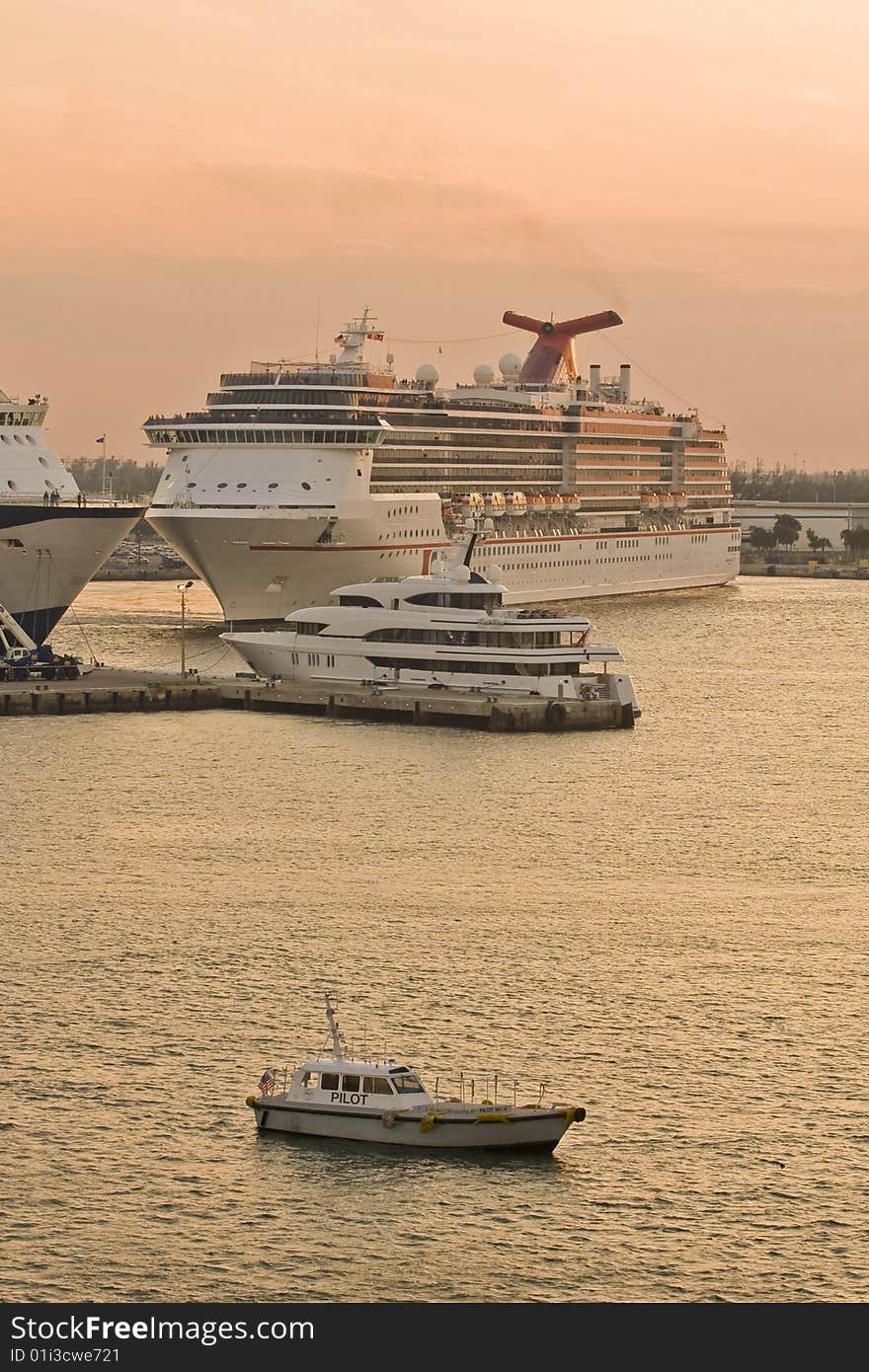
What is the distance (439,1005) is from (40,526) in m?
36.3

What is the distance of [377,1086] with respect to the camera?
2530 cm

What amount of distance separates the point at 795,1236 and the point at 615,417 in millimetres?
93699

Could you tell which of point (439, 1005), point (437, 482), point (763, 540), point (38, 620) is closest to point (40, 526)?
point (38, 620)

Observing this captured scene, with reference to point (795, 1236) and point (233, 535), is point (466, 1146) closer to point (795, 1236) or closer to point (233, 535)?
point (795, 1236)

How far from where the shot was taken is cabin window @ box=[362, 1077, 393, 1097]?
25266 mm

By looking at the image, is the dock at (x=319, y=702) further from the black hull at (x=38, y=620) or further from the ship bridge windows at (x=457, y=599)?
the black hull at (x=38, y=620)

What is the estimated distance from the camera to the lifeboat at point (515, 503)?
101 meters

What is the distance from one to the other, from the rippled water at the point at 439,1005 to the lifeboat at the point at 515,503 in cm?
4791

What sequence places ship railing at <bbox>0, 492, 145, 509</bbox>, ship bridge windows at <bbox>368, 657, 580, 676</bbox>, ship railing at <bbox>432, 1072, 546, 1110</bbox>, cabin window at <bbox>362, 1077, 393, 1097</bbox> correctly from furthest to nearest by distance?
ship railing at <bbox>0, 492, 145, 509</bbox>, ship bridge windows at <bbox>368, 657, 580, 676</bbox>, ship railing at <bbox>432, 1072, 546, 1110</bbox>, cabin window at <bbox>362, 1077, 393, 1097</bbox>

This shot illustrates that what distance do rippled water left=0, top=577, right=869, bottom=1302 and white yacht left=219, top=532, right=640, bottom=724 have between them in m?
5.78

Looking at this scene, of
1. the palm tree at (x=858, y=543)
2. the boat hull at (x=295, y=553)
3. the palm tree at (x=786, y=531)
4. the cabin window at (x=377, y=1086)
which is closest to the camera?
the cabin window at (x=377, y=1086)

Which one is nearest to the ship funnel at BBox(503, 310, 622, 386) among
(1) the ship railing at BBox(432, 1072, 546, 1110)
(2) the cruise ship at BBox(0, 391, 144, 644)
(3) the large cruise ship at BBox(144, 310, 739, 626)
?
(3) the large cruise ship at BBox(144, 310, 739, 626)

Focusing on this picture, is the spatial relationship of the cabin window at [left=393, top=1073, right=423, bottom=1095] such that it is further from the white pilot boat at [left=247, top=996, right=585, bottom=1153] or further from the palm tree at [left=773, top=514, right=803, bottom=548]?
the palm tree at [left=773, top=514, right=803, bottom=548]

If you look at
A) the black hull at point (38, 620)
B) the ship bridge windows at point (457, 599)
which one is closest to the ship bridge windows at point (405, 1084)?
the ship bridge windows at point (457, 599)
